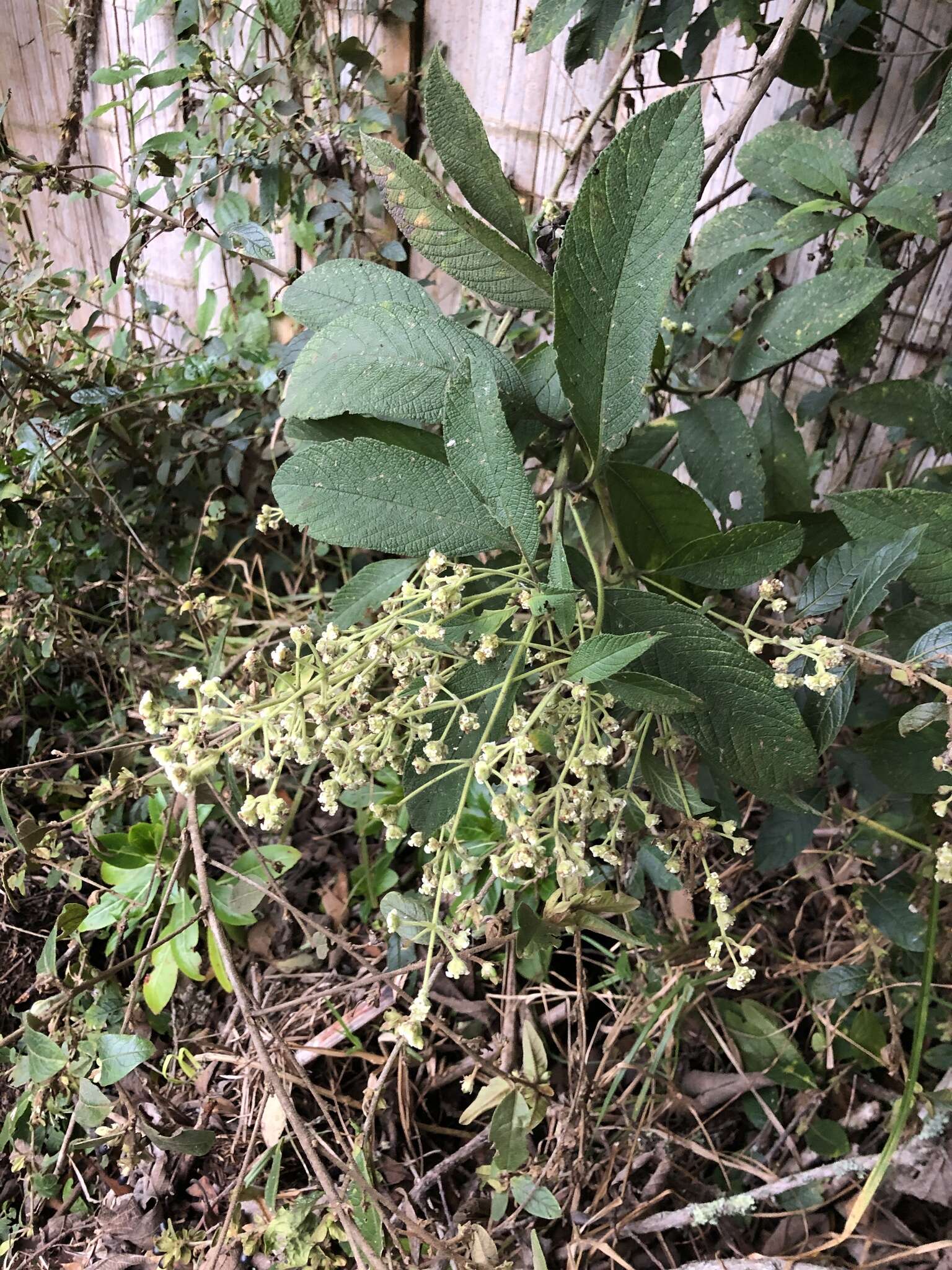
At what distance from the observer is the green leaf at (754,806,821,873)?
856 mm

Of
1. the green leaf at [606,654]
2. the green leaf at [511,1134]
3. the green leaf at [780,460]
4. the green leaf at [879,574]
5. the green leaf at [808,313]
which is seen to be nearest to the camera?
the green leaf at [606,654]

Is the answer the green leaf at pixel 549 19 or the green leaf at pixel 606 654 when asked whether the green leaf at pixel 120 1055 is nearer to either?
the green leaf at pixel 606 654

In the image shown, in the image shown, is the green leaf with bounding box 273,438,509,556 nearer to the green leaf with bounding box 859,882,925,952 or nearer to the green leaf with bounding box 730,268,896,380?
the green leaf with bounding box 730,268,896,380

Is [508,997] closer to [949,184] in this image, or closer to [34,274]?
[949,184]

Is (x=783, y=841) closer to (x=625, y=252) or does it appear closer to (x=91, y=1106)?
(x=625, y=252)

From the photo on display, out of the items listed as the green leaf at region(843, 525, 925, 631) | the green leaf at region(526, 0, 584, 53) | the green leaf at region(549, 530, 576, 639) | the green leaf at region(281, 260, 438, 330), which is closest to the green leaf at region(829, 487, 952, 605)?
the green leaf at region(843, 525, 925, 631)

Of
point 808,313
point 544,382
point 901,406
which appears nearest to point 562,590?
point 544,382

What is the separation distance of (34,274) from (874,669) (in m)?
1.32

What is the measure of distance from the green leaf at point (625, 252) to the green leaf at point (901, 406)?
1.16 feet

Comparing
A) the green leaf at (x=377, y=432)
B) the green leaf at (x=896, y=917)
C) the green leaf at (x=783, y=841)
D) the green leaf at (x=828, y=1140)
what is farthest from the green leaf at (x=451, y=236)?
the green leaf at (x=828, y=1140)

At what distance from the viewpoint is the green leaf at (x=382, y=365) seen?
60cm

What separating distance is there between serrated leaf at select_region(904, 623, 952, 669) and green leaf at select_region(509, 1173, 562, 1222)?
616 mm

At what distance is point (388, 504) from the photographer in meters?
0.58

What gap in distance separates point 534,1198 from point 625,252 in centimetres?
85
